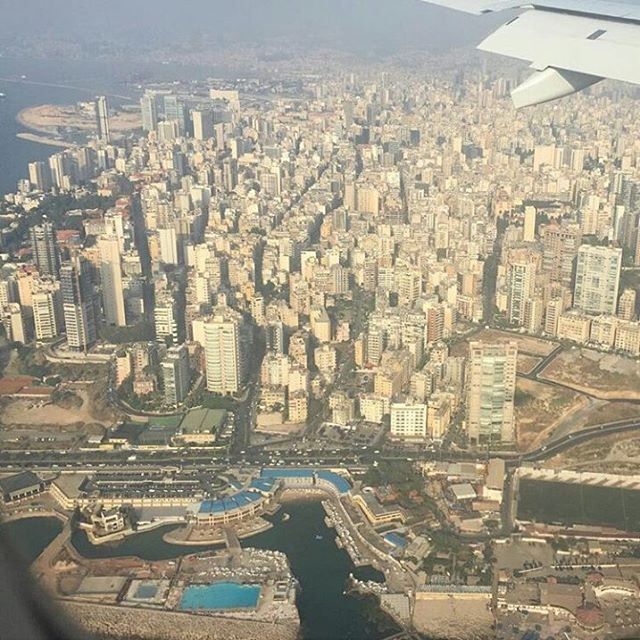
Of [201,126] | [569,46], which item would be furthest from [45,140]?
[569,46]

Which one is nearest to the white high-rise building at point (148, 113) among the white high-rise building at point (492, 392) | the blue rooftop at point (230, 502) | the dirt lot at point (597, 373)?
A: the dirt lot at point (597, 373)

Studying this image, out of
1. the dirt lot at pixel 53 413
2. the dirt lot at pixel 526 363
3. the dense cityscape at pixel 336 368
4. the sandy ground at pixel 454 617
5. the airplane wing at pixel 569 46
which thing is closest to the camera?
the airplane wing at pixel 569 46

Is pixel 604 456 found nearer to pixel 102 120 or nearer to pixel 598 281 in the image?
pixel 598 281

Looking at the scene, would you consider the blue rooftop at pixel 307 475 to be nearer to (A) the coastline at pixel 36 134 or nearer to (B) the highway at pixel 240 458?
(B) the highway at pixel 240 458

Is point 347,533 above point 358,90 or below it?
below

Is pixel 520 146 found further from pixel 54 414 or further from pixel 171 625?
pixel 171 625

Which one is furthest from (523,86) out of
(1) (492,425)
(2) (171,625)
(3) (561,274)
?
(3) (561,274)
